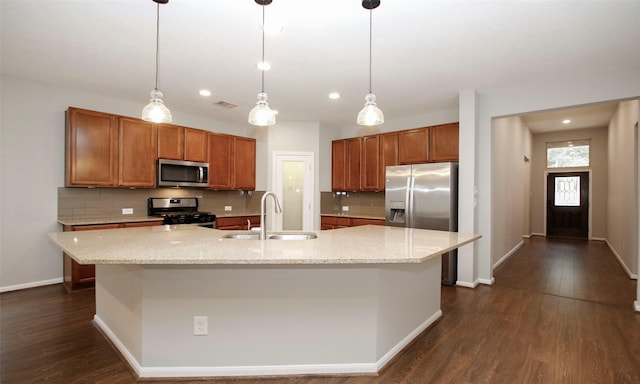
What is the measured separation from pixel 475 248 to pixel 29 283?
18.3ft

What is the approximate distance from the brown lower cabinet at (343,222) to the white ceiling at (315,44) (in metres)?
2.07

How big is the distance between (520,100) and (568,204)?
6.54 m

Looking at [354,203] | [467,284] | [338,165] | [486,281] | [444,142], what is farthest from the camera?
[354,203]

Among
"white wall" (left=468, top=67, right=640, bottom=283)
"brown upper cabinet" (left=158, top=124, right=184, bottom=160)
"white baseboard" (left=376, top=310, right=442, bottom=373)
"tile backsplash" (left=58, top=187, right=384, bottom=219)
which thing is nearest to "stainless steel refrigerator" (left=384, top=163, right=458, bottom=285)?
"white wall" (left=468, top=67, right=640, bottom=283)

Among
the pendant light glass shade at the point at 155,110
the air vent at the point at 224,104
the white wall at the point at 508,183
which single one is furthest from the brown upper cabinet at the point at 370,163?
the pendant light glass shade at the point at 155,110

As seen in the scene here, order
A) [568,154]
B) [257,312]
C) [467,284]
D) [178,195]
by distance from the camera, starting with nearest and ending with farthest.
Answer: [257,312]
[467,284]
[178,195]
[568,154]

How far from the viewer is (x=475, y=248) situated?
4.16 m

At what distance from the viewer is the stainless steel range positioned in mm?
4629

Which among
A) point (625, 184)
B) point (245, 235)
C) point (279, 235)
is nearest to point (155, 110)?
point (245, 235)

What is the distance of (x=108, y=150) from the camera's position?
13.7 ft

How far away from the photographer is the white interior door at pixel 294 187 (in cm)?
576

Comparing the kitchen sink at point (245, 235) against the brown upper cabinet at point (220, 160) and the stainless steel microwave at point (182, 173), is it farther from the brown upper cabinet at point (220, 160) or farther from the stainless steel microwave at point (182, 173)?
the brown upper cabinet at point (220, 160)

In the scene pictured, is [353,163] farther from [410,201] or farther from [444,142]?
[444,142]

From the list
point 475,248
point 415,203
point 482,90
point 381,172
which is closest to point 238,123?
point 381,172
